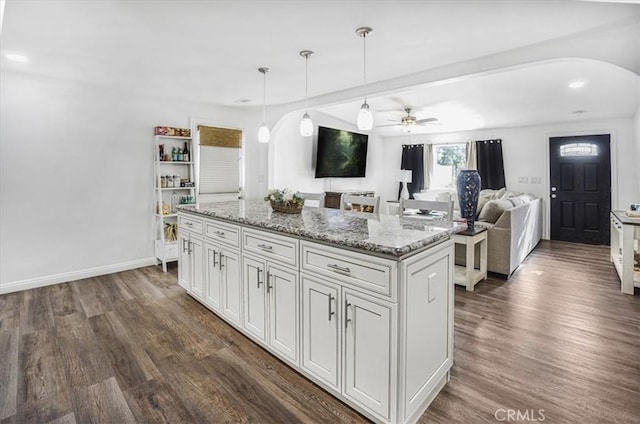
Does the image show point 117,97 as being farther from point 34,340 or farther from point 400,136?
point 400,136

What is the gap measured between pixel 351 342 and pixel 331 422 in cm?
41

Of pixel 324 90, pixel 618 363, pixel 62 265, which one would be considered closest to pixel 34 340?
pixel 62 265

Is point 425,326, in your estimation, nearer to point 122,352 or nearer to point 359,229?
point 359,229

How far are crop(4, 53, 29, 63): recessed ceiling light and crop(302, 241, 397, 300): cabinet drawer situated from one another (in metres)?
3.25

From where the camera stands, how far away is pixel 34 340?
2.52m

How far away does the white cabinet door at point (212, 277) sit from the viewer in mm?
2744

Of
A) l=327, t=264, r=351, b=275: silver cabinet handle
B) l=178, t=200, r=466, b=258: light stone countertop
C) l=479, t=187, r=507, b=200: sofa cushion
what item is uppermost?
l=479, t=187, r=507, b=200: sofa cushion

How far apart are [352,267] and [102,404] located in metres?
1.59

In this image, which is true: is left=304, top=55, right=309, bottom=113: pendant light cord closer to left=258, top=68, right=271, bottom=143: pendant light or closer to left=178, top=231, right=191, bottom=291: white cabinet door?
left=258, top=68, right=271, bottom=143: pendant light

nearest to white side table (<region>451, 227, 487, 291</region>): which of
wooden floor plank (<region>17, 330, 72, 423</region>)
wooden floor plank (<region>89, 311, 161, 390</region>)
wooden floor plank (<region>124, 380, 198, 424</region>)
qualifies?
wooden floor plank (<region>124, 380, 198, 424</region>)

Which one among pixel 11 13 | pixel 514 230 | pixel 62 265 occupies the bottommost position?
pixel 62 265

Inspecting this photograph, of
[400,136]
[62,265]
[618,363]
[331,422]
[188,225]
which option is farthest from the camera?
[400,136]

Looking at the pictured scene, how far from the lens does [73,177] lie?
3885 millimetres

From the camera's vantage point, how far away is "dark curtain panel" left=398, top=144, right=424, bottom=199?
26.4 feet
